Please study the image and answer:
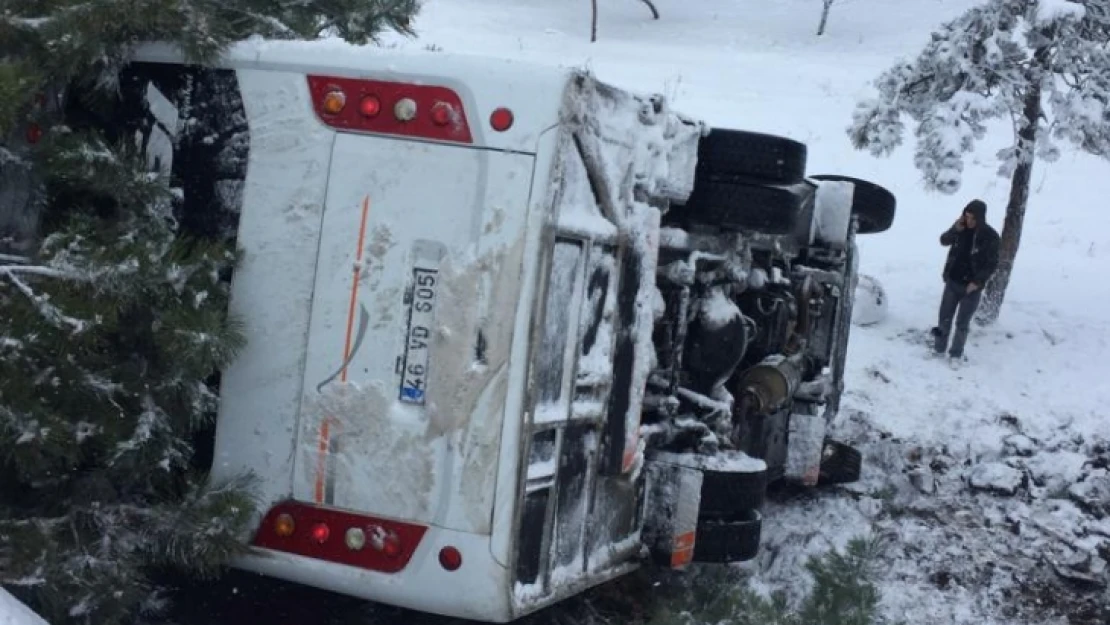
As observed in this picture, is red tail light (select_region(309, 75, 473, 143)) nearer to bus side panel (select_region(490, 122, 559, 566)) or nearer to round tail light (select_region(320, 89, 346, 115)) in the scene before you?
round tail light (select_region(320, 89, 346, 115))

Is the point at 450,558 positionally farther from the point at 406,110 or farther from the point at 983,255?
the point at 983,255

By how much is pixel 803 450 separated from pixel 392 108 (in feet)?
11.5

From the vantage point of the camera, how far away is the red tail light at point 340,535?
158 inches

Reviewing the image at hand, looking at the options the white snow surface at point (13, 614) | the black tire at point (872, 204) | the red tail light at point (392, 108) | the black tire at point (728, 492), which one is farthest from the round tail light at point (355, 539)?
the black tire at point (872, 204)

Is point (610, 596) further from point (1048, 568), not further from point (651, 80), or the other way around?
point (651, 80)

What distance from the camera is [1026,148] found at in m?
11.4

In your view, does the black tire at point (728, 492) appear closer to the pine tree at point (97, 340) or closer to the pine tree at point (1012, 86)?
the pine tree at point (97, 340)

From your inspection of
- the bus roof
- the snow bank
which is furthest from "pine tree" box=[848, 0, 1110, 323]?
the bus roof

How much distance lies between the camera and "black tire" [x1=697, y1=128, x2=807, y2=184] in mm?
5215

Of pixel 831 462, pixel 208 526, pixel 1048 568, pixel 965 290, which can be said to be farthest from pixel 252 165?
pixel 965 290

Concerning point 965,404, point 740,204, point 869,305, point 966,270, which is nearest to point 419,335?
point 740,204

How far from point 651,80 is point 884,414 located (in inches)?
582

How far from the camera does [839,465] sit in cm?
727

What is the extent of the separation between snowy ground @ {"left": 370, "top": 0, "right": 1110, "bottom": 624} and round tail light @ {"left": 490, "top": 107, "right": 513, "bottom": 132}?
1063mm
